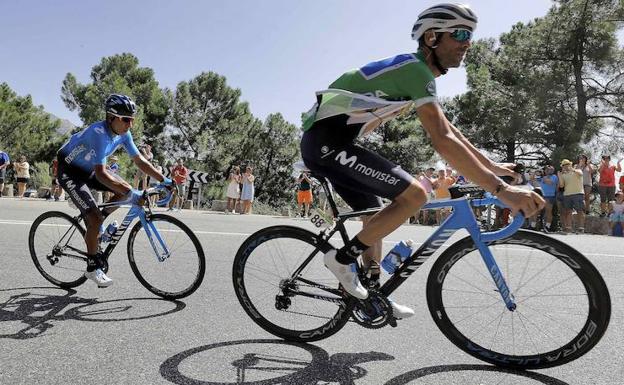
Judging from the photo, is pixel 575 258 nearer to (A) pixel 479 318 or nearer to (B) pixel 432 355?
(A) pixel 479 318

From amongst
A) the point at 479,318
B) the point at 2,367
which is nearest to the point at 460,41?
the point at 479,318

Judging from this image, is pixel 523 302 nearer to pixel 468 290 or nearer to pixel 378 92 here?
pixel 468 290

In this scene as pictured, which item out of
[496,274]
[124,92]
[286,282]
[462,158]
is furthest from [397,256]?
[124,92]

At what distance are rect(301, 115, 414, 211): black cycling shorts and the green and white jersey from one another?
0.23 ft

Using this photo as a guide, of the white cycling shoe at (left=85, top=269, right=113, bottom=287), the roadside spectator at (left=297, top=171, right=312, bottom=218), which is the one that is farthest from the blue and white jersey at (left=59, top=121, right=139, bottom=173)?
the roadside spectator at (left=297, top=171, right=312, bottom=218)

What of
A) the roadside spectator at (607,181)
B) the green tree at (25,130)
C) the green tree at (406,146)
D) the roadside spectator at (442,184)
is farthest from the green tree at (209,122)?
the roadside spectator at (607,181)

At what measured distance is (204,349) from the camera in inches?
119

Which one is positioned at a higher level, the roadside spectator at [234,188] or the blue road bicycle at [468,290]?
the roadside spectator at [234,188]

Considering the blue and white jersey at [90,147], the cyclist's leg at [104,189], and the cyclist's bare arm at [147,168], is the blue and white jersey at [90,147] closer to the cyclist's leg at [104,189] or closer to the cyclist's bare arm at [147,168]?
the cyclist's leg at [104,189]

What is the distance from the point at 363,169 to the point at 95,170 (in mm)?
2853

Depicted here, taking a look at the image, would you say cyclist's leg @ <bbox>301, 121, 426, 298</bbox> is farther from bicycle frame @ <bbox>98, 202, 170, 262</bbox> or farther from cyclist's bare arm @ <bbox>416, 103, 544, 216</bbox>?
bicycle frame @ <bbox>98, 202, 170, 262</bbox>

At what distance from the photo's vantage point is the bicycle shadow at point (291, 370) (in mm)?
2609

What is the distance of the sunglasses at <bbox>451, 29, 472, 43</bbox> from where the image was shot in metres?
2.86

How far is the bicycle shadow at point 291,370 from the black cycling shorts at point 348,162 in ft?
3.38
